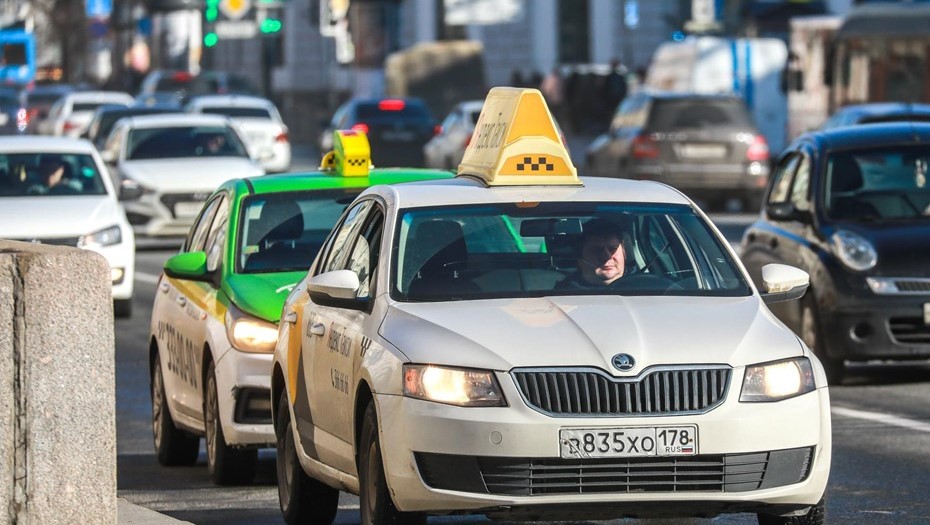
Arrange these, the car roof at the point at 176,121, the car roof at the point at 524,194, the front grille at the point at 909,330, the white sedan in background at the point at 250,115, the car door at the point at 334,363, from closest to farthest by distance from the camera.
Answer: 1. the car door at the point at 334,363
2. the car roof at the point at 524,194
3. the front grille at the point at 909,330
4. the car roof at the point at 176,121
5. the white sedan in background at the point at 250,115

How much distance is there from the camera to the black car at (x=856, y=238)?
14.2m

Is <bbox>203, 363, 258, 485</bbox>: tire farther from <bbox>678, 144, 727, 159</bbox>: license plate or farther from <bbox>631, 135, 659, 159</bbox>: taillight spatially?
<bbox>678, 144, 727, 159</bbox>: license plate

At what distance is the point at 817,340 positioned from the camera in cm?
1447

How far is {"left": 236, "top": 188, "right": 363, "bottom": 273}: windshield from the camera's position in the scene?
1145 cm

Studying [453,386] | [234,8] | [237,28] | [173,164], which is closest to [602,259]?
[453,386]

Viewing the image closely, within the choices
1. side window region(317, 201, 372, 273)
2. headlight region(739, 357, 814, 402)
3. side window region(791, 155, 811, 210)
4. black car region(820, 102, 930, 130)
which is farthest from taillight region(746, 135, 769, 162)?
headlight region(739, 357, 814, 402)

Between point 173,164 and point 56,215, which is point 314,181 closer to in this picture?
point 56,215

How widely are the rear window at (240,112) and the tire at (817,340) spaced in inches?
1166

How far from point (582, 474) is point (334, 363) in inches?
50.9

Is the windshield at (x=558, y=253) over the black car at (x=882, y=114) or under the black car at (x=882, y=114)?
over

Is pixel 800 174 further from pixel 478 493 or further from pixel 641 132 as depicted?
pixel 641 132

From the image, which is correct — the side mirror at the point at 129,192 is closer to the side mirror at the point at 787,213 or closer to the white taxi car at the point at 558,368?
the side mirror at the point at 787,213

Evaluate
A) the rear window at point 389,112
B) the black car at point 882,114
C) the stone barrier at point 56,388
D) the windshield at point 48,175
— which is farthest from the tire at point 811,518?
the rear window at point 389,112

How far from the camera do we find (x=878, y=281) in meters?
14.3
